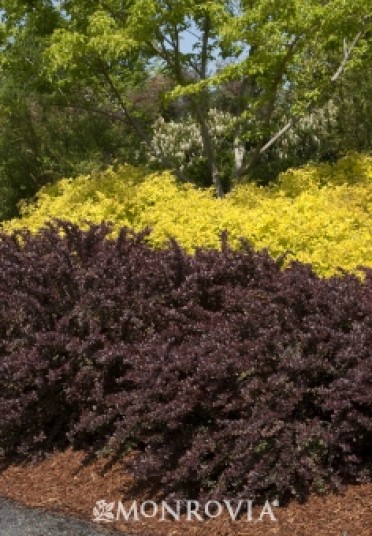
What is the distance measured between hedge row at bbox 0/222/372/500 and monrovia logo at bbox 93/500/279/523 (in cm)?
6

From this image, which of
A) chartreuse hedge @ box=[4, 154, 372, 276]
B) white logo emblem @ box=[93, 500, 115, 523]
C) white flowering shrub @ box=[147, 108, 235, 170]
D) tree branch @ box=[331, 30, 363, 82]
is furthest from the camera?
white flowering shrub @ box=[147, 108, 235, 170]

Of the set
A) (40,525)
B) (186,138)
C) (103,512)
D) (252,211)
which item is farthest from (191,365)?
(186,138)

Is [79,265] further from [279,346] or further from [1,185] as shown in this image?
[1,185]

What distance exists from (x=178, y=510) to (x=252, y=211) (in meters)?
3.47

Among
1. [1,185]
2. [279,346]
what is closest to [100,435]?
[279,346]

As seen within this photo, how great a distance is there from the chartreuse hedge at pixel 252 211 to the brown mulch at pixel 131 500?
6.10 ft

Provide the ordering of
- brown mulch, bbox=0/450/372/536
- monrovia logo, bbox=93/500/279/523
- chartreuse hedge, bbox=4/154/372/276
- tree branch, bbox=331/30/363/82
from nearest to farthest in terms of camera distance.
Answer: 1. brown mulch, bbox=0/450/372/536
2. monrovia logo, bbox=93/500/279/523
3. chartreuse hedge, bbox=4/154/372/276
4. tree branch, bbox=331/30/363/82

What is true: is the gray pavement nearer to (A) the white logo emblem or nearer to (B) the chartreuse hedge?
(A) the white logo emblem

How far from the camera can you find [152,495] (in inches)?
161

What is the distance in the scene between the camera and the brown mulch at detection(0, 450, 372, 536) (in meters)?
3.57

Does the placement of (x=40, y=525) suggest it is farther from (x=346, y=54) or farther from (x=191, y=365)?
(x=346, y=54)

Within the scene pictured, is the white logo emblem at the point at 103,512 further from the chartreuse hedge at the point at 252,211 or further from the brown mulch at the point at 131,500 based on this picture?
the chartreuse hedge at the point at 252,211

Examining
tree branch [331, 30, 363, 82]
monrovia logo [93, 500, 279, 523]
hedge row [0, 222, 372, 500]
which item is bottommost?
monrovia logo [93, 500, 279, 523]

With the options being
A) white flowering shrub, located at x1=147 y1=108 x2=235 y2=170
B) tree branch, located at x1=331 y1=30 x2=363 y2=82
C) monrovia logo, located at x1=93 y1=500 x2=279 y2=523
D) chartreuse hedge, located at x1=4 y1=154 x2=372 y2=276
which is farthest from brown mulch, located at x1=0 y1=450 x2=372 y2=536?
white flowering shrub, located at x1=147 y1=108 x2=235 y2=170
